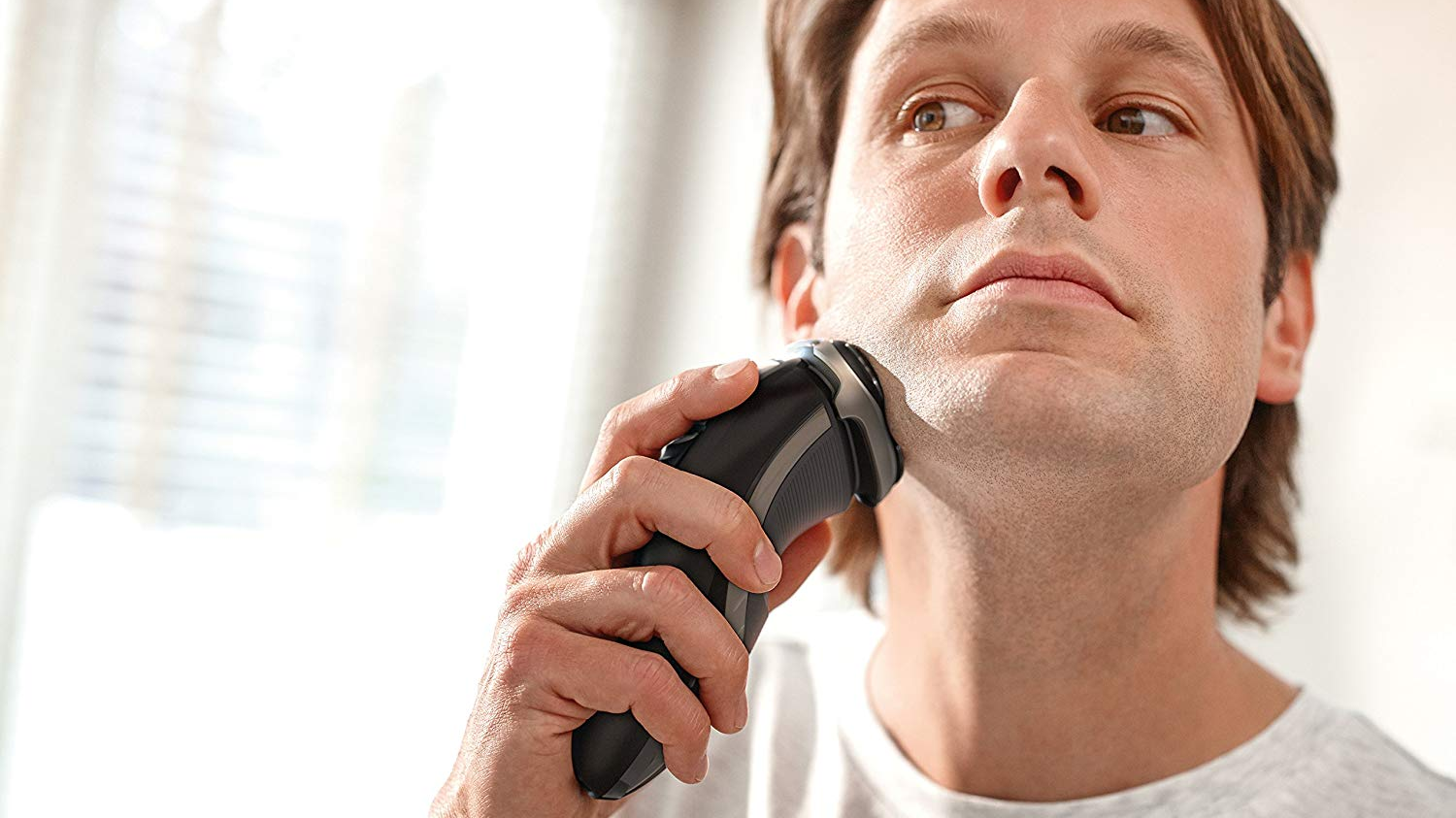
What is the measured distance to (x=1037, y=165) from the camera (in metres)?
0.92

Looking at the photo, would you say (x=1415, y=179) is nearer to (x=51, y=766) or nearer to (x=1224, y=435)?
(x=1224, y=435)

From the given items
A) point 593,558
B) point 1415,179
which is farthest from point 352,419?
point 1415,179

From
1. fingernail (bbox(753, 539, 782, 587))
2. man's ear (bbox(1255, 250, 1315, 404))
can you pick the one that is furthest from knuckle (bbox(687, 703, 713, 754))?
man's ear (bbox(1255, 250, 1315, 404))

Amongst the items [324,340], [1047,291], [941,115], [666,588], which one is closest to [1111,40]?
[941,115]

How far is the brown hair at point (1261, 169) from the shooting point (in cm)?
113

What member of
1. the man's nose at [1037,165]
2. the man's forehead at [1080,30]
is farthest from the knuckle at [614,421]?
the man's forehead at [1080,30]

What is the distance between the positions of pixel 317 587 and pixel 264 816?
557 millimetres

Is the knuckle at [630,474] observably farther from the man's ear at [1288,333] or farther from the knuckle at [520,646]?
the man's ear at [1288,333]

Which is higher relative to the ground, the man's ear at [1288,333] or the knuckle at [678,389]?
the man's ear at [1288,333]

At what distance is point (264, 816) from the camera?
2775 mm

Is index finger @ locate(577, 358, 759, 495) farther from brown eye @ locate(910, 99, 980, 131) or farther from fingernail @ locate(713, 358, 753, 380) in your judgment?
brown eye @ locate(910, 99, 980, 131)

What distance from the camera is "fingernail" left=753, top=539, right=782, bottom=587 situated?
2.89ft

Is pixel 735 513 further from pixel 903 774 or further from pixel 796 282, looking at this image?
pixel 796 282

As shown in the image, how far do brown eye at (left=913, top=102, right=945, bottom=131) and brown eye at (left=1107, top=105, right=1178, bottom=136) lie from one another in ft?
0.50
